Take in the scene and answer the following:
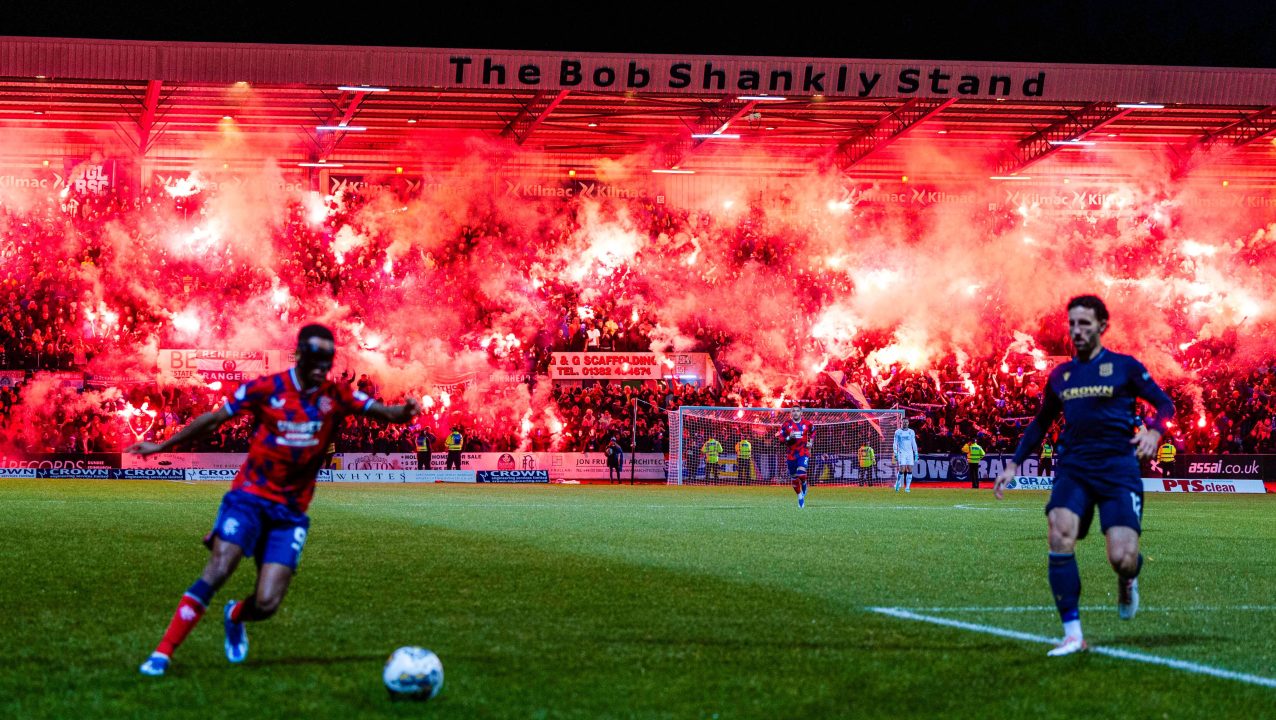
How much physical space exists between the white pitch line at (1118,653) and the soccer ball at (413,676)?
3979 millimetres

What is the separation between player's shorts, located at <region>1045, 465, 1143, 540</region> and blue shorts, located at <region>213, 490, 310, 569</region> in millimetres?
4310

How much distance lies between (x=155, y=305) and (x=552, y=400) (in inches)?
484

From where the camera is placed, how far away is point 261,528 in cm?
720

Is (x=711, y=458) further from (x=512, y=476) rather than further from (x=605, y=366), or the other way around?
(x=512, y=476)

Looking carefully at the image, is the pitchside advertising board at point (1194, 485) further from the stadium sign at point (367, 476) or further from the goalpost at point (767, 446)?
the stadium sign at point (367, 476)

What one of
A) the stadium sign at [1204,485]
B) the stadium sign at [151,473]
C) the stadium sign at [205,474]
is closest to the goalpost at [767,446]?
the stadium sign at [1204,485]

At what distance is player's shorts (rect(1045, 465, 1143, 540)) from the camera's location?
812 cm

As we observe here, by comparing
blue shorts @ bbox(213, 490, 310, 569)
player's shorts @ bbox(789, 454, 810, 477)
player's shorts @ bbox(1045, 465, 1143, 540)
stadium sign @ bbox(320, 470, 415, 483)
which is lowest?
stadium sign @ bbox(320, 470, 415, 483)

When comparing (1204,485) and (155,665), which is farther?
(1204,485)

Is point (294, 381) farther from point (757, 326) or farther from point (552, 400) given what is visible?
point (757, 326)

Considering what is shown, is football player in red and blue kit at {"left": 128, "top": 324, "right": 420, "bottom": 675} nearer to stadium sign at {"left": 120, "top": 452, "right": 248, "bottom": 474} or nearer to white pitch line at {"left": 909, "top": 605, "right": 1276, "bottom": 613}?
white pitch line at {"left": 909, "top": 605, "right": 1276, "bottom": 613}

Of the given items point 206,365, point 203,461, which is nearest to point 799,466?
point 203,461

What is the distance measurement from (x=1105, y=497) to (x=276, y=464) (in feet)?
15.6

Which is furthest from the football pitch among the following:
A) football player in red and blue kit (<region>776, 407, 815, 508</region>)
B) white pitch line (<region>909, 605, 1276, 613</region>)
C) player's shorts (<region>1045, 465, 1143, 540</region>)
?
football player in red and blue kit (<region>776, 407, 815, 508</region>)
